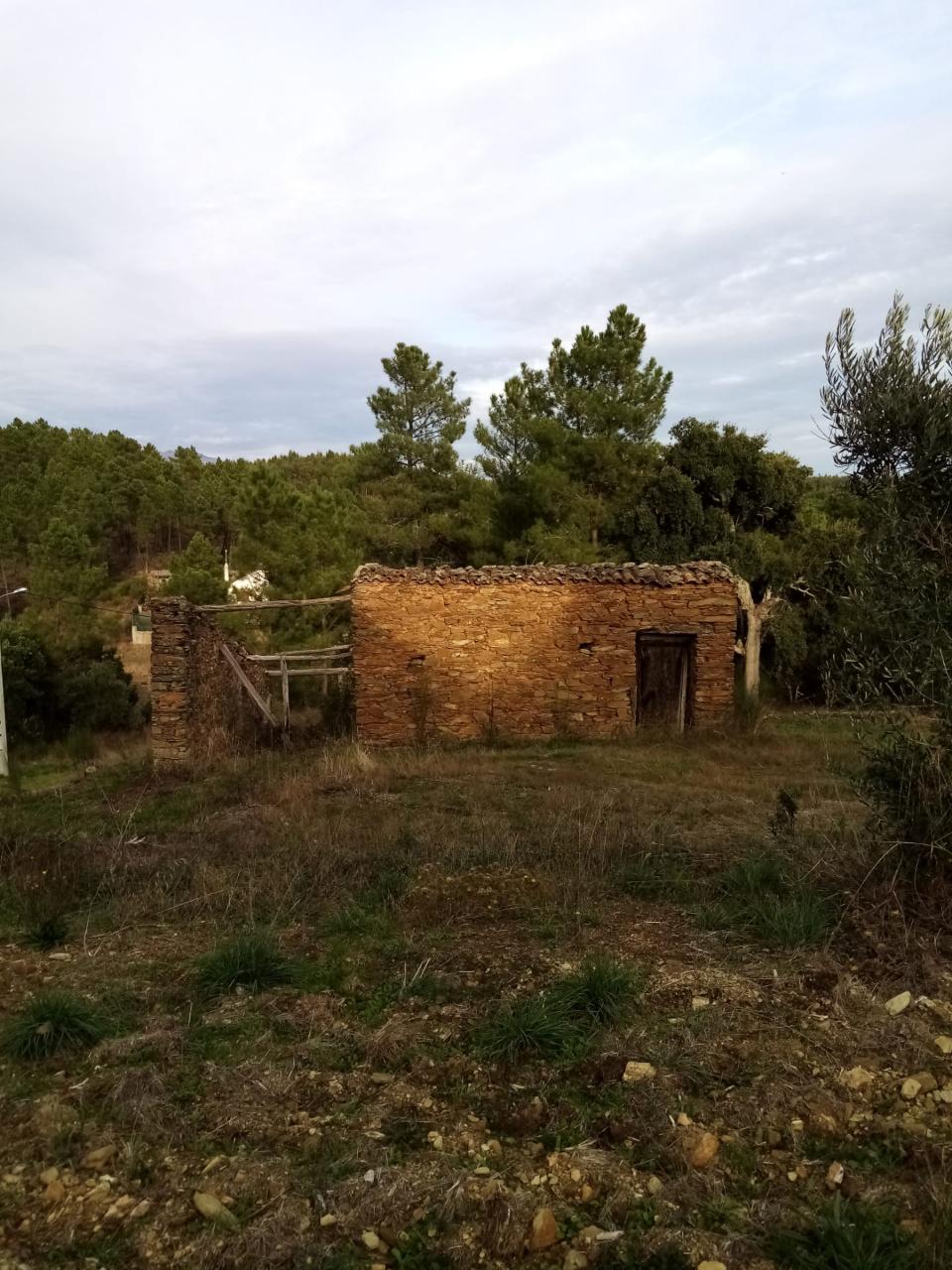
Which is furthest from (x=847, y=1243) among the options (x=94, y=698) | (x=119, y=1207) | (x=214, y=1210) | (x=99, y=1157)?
(x=94, y=698)

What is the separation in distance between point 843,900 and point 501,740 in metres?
8.99

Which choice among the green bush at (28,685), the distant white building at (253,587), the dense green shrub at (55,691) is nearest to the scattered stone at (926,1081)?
the distant white building at (253,587)

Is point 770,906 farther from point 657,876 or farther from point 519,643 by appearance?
point 519,643

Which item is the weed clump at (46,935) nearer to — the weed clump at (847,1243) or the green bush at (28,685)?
the weed clump at (847,1243)

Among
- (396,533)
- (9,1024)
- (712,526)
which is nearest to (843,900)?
(9,1024)

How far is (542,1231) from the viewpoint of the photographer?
2.61 metres

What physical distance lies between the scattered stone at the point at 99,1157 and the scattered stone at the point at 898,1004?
10.7 feet

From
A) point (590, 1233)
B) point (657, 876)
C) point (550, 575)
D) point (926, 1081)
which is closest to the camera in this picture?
point (590, 1233)

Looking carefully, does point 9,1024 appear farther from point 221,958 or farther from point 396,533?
point 396,533

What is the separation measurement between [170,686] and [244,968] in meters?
9.18

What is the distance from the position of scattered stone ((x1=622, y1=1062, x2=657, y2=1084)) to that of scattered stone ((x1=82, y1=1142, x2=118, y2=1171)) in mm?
1906

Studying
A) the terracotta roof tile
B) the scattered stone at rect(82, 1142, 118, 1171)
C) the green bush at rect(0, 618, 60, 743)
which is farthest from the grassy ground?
the green bush at rect(0, 618, 60, 743)

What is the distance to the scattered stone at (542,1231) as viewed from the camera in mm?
2596

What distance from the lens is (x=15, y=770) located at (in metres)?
16.8
